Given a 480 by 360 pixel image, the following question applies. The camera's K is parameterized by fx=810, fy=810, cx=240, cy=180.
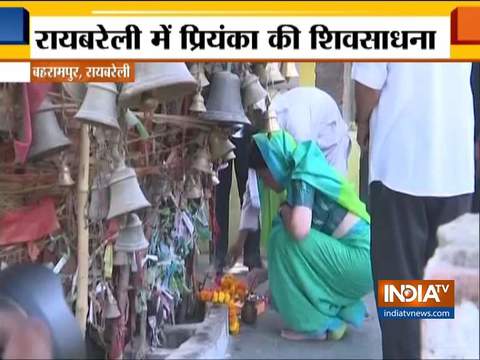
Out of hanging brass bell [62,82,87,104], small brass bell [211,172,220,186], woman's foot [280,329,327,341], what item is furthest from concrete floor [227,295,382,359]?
hanging brass bell [62,82,87,104]

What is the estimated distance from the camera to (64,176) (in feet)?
8.15

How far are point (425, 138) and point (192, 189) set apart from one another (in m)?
0.77

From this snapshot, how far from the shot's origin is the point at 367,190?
2328 mm

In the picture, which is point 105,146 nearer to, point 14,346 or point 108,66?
point 108,66

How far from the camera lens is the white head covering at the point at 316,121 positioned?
7.50ft

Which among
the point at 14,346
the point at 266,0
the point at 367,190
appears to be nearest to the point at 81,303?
the point at 14,346

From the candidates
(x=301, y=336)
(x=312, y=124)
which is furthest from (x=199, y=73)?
(x=301, y=336)

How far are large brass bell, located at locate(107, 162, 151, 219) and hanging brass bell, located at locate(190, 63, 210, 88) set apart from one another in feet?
1.19

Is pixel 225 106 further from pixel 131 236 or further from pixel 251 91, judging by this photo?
pixel 131 236

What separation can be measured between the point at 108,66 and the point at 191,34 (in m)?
0.23

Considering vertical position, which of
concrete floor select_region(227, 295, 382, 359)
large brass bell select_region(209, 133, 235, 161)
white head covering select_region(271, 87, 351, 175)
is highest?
white head covering select_region(271, 87, 351, 175)

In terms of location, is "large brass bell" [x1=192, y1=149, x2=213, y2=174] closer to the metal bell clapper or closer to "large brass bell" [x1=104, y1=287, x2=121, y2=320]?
the metal bell clapper

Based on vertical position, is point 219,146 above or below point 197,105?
below

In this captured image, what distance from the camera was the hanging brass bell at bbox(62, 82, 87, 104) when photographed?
2.13 meters
